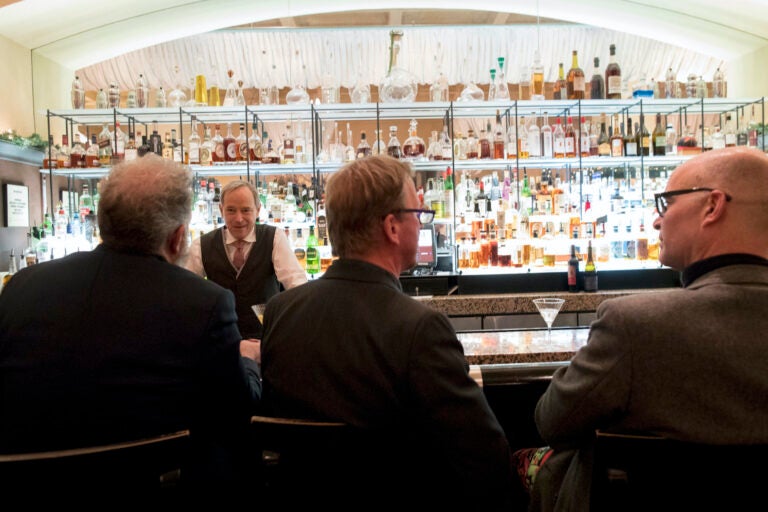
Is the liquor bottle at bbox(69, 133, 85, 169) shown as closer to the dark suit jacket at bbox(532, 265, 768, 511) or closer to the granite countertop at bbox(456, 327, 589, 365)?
the granite countertop at bbox(456, 327, 589, 365)

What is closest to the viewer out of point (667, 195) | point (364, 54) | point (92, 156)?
point (667, 195)

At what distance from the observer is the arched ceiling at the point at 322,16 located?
503 cm

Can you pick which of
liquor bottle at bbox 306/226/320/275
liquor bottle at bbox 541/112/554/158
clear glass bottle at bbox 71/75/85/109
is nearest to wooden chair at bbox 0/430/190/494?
liquor bottle at bbox 306/226/320/275

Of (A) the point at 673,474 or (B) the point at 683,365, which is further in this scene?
(B) the point at 683,365

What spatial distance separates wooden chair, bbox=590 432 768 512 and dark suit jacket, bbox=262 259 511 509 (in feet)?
0.75

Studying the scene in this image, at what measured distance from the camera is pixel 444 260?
4.97 metres

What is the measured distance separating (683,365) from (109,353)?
3.65 feet

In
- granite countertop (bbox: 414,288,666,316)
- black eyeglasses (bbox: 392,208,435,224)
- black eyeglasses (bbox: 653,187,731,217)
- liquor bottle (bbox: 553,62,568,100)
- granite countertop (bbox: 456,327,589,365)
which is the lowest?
granite countertop (bbox: 414,288,666,316)

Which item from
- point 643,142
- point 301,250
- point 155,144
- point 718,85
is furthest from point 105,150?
point 718,85

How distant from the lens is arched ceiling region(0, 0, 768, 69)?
198 inches

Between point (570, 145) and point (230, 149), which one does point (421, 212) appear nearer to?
point (230, 149)

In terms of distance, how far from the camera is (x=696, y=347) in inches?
45.3

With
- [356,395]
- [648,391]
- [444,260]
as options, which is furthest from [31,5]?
[648,391]

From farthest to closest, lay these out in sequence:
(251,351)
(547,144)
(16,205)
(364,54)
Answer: (364,54) → (547,144) → (16,205) → (251,351)
